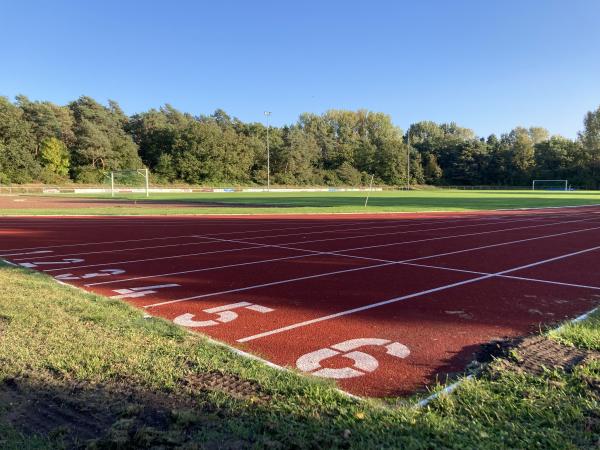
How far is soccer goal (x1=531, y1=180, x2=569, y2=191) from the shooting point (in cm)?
10153

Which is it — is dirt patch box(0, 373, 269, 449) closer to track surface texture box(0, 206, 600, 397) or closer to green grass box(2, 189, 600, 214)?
track surface texture box(0, 206, 600, 397)

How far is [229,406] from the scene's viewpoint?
3.62m

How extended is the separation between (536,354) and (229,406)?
3071 mm

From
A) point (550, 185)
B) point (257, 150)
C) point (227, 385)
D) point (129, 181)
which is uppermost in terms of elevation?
point (257, 150)

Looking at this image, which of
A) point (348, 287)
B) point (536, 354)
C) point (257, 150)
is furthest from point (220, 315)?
point (257, 150)

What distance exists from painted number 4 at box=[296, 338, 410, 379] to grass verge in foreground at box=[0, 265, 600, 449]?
1.11ft

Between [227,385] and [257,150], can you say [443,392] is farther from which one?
[257,150]

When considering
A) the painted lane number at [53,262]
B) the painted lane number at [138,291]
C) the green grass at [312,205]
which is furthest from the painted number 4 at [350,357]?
the green grass at [312,205]

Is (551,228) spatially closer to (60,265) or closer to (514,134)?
(60,265)

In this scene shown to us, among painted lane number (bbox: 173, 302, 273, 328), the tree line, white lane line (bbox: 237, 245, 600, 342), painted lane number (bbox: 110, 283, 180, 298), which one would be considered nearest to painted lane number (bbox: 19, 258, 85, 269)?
painted lane number (bbox: 110, 283, 180, 298)

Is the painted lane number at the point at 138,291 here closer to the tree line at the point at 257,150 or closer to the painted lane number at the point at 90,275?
the painted lane number at the point at 90,275

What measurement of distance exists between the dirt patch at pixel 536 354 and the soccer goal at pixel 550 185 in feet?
359

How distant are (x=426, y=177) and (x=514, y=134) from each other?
3664 centimetres

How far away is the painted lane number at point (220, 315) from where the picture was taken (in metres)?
5.98
